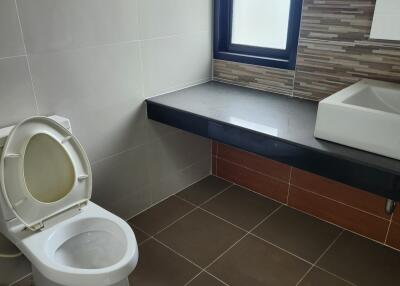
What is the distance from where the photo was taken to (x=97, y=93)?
1.77 m

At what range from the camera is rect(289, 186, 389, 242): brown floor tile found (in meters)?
1.95

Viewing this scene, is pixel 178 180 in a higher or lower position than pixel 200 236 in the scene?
higher

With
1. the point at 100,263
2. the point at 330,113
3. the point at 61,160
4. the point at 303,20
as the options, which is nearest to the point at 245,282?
the point at 100,263

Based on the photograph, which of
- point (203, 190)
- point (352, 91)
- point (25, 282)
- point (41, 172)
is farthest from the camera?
point (203, 190)

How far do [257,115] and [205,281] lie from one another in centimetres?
86

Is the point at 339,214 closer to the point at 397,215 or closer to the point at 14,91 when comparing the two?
the point at 397,215

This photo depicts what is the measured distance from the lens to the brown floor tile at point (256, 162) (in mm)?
2242

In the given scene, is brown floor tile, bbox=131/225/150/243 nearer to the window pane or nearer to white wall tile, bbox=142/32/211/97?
white wall tile, bbox=142/32/211/97

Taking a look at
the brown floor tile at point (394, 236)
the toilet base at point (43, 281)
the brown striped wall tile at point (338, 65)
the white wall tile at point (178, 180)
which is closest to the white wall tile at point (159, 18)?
the brown striped wall tile at point (338, 65)

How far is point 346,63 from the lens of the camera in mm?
1799

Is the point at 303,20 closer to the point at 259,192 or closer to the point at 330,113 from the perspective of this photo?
the point at 330,113

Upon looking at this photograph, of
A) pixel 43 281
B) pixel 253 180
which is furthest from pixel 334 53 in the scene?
pixel 43 281

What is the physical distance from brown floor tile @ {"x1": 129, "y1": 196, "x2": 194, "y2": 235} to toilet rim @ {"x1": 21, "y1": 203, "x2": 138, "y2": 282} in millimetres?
599

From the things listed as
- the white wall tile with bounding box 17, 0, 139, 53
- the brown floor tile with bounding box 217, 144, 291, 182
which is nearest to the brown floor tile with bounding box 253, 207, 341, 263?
the brown floor tile with bounding box 217, 144, 291, 182
